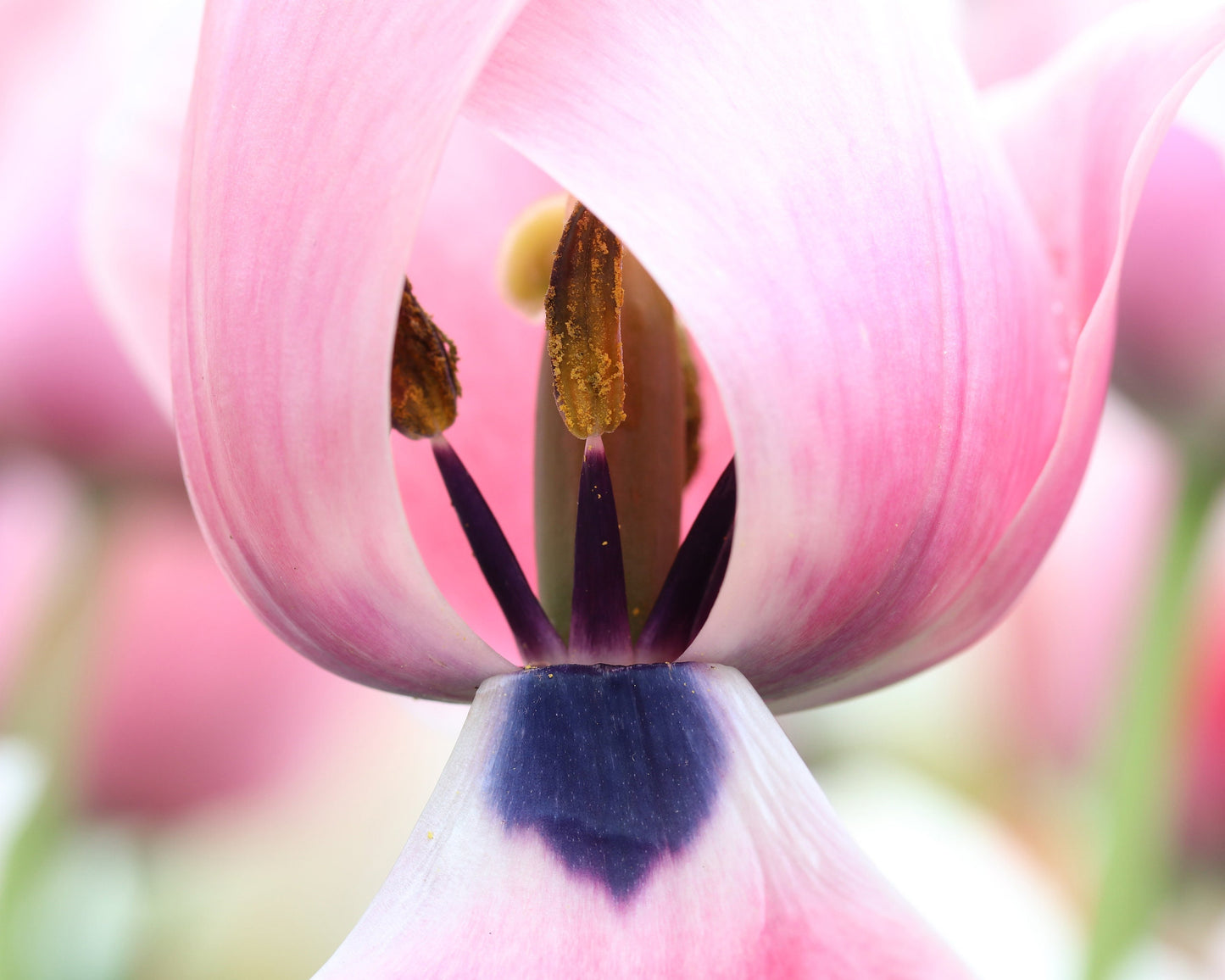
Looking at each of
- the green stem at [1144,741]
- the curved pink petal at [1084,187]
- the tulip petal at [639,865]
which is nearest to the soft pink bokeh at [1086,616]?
the green stem at [1144,741]

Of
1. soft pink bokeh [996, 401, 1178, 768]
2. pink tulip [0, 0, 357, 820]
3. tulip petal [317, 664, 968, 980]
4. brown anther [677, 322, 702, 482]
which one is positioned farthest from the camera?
soft pink bokeh [996, 401, 1178, 768]

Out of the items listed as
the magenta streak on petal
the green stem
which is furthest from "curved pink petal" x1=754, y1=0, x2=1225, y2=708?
the green stem

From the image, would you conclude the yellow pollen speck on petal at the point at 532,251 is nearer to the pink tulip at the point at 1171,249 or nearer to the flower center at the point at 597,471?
the flower center at the point at 597,471

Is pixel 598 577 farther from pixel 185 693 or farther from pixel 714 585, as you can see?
pixel 185 693

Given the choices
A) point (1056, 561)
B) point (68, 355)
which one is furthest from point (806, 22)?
point (1056, 561)

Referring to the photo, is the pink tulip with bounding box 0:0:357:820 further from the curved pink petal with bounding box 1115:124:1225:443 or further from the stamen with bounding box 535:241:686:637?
the curved pink petal with bounding box 1115:124:1225:443

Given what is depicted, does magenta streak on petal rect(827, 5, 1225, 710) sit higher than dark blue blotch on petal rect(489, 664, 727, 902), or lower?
higher

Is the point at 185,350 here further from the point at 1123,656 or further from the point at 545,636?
the point at 1123,656
